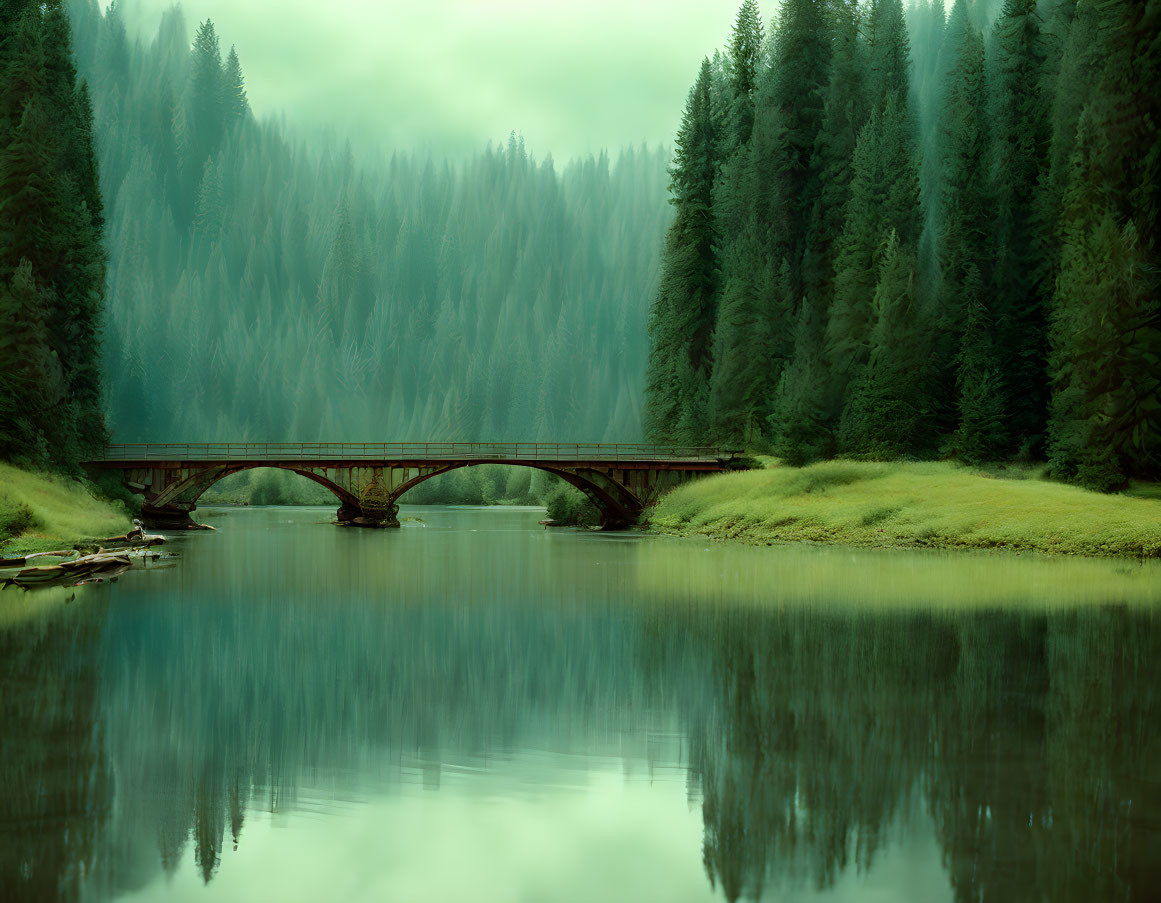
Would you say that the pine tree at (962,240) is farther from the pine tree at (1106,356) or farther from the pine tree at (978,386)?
the pine tree at (1106,356)

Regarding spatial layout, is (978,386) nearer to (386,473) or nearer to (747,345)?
(747,345)

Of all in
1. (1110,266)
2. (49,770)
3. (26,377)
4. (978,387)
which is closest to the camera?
(49,770)

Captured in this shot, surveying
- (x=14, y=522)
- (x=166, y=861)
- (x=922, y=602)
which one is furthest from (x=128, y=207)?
(x=166, y=861)

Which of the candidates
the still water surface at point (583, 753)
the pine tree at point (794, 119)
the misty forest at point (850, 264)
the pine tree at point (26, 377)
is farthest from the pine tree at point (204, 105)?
the still water surface at point (583, 753)

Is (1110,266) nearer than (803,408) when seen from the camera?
Yes

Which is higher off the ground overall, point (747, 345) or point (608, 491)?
point (747, 345)

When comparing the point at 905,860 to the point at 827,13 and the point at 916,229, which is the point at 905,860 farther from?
the point at 827,13

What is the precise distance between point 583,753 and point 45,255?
5816cm

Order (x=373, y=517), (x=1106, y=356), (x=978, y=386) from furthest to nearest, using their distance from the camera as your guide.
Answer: (x=373, y=517), (x=978, y=386), (x=1106, y=356)

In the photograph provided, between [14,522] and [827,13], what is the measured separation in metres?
Result: 69.5

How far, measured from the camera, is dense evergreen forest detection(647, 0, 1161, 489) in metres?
55.9

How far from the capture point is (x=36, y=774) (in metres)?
10.6

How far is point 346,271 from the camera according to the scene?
6944 inches

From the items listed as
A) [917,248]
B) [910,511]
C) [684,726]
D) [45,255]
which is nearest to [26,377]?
[45,255]
